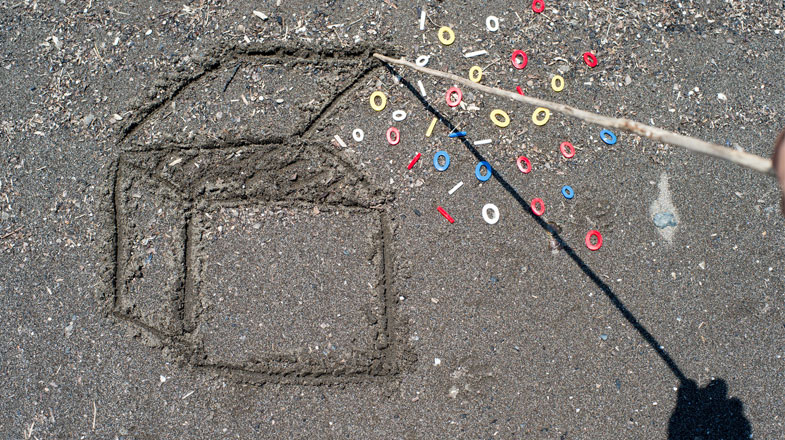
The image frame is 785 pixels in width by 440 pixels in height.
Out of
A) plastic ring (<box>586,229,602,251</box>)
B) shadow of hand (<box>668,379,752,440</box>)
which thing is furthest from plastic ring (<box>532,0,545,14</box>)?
shadow of hand (<box>668,379,752,440</box>)

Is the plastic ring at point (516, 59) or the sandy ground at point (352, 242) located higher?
the plastic ring at point (516, 59)

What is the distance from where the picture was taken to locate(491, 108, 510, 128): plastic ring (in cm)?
293

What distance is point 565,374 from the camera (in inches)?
110

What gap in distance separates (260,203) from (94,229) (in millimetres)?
931

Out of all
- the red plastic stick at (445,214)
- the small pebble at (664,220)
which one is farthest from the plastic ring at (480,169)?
the small pebble at (664,220)

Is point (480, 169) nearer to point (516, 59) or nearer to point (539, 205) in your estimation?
point (539, 205)

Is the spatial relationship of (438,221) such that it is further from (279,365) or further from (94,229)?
(94,229)

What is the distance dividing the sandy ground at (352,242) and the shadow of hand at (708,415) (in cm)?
1

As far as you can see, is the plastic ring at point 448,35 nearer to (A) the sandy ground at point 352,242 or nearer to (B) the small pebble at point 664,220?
(A) the sandy ground at point 352,242

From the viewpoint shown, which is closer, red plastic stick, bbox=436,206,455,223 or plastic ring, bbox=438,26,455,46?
red plastic stick, bbox=436,206,455,223

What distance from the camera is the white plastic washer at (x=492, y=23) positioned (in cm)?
301

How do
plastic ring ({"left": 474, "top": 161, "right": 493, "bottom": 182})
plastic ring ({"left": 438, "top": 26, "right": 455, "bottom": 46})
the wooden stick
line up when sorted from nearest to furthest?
1. the wooden stick
2. plastic ring ({"left": 474, "top": 161, "right": 493, "bottom": 182})
3. plastic ring ({"left": 438, "top": 26, "right": 455, "bottom": 46})

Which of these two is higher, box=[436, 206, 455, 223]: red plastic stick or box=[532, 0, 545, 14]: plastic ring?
box=[532, 0, 545, 14]: plastic ring

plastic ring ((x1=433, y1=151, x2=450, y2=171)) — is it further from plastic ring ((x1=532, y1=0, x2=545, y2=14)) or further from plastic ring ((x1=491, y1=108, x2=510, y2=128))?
plastic ring ((x1=532, y1=0, x2=545, y2=14))
